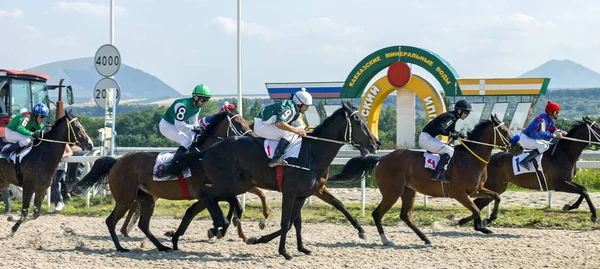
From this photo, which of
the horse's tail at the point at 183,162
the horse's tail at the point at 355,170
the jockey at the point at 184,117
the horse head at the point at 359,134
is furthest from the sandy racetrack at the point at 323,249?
the jockey at the point at 184,117

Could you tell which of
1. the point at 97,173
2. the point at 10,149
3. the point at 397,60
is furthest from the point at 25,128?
the point at 397,60

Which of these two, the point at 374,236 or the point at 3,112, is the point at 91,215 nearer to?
the point at 3,112

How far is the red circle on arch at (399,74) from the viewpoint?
850 inches

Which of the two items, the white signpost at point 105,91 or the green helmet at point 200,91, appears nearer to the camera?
the green helmet at point 200,91

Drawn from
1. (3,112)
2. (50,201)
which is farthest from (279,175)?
(3,112)

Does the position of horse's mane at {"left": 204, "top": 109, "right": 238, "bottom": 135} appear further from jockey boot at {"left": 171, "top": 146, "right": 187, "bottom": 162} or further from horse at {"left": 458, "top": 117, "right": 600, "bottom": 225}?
horse at {"left": 458, "top": 117, "right": 600, "bottom": 225}

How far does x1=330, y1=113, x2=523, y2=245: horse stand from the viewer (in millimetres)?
9312

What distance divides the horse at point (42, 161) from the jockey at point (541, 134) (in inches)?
234

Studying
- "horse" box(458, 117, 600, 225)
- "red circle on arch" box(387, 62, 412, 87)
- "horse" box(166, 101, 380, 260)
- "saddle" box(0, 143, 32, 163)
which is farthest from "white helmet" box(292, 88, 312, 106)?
"red circle on arch" box(387, 62, 412, 87)

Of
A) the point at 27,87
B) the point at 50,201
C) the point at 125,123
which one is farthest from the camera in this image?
the point at 125,123

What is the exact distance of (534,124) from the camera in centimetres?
1124

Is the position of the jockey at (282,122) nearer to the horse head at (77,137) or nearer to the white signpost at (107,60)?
the horse head at (77,137)

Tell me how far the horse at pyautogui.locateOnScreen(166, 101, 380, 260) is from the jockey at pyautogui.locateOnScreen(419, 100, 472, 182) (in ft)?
4.96

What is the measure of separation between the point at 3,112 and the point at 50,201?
200cm
